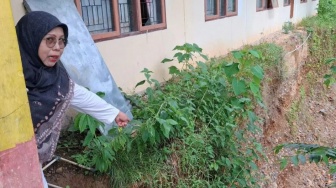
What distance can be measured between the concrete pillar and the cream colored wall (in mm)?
2069

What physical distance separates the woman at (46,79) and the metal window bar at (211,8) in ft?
15.0

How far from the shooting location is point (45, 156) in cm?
190

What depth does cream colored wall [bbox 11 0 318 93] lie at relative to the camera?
390 centimetres

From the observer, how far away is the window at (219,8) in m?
6.02

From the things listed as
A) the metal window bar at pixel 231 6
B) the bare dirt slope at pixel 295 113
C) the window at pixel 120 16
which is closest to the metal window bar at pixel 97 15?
the window at pixel 120 16

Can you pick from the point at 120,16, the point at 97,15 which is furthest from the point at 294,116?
the point at 97,15

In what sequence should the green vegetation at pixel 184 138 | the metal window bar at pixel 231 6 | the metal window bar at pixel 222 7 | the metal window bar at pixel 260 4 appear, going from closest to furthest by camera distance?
the green vegetation at pixel 184 138, the metal window bar at pixel 222 7, the metal window bar at pixel 231 6, the metal window bar at pixel 260 4

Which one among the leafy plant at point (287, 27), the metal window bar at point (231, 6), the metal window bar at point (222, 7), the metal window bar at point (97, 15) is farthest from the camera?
the leafy plant at point (287, 27)

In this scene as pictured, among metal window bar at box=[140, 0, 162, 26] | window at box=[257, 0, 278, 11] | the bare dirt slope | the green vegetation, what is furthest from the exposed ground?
metal window bar at box=[140, 0, 162, 26]

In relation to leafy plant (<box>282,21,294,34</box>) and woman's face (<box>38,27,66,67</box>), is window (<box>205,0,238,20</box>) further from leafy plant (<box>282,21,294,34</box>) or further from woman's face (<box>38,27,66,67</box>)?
woman's face (<box>38,27,66,67</box>)

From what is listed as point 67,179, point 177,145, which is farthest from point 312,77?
point 67,179

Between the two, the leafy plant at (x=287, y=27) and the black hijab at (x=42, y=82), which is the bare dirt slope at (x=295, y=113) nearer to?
the leafy plant at (x=287, y=27)

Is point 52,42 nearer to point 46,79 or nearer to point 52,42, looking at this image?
point 52,42

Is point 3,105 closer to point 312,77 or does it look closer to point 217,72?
point 217,72
